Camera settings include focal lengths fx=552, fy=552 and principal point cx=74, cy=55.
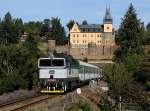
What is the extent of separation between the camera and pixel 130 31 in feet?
441

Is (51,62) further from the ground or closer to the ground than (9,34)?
closer to the ground

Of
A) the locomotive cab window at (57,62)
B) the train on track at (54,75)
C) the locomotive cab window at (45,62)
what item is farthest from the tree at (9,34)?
the locomotive cab window at (57,62)

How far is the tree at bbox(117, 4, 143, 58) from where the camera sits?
131m

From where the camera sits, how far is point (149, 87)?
167 feet

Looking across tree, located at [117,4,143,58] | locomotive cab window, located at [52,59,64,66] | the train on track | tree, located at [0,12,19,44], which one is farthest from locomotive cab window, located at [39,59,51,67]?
tree, located at [0,12,19,44]

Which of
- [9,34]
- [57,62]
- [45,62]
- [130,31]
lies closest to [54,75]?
[57,62]

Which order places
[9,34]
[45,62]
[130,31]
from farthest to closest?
[9,34] → [130,31] → [45,62]

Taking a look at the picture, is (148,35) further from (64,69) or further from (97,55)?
(64,69)

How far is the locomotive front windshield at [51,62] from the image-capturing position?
40.8 m

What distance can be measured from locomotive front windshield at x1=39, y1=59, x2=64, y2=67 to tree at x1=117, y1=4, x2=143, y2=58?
293 feet

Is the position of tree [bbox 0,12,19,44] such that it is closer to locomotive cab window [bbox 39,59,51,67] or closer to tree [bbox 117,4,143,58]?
tree [bbox 117,4,143,58]

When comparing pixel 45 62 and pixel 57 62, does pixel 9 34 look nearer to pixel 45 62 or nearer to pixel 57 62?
pixel 45 62

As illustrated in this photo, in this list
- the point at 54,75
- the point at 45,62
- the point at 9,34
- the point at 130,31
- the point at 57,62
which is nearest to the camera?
the point at 54,75

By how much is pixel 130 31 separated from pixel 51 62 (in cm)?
9483
